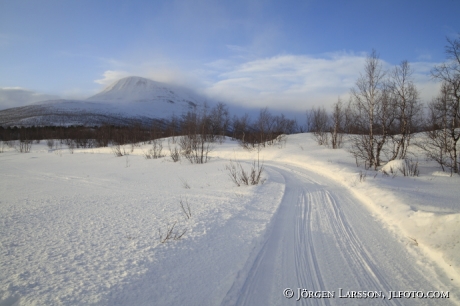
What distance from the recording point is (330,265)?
3.38 metres

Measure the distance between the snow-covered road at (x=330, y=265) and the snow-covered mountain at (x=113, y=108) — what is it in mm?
12628

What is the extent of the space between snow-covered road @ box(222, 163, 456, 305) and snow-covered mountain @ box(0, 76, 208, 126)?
12.6 metres

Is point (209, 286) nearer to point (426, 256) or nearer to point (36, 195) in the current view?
point (426, 256)

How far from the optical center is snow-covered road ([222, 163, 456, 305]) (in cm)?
273

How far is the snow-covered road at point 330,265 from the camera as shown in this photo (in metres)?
2.73

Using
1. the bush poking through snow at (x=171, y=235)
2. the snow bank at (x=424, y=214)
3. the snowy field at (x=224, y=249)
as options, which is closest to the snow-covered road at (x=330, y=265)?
the snowy field at (x=224, y=249)

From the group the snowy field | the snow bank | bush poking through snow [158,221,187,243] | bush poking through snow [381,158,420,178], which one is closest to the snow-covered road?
the snowy field

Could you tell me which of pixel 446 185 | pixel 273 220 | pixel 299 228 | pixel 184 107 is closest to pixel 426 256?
pixel 299 228

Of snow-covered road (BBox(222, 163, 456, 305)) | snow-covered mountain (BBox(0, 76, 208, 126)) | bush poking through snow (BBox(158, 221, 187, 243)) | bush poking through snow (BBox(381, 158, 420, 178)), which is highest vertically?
snow-covered mountain (BBox(0, 76, 208, 126))

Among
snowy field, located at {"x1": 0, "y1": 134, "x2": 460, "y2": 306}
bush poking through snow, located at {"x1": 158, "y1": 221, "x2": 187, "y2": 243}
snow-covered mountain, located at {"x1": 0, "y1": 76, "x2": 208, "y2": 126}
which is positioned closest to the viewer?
snowy field, located at {"x1": 0, "y1": 134, "x2": 460, "y2": 306}

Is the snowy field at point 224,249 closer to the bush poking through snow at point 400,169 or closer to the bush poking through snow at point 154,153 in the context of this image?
the bush poking through snow at point 400,169

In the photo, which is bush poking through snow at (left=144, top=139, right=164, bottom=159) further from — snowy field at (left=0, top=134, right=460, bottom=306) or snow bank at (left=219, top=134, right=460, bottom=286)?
snow bank at (left=219, top=134, right=460, bottom=286)

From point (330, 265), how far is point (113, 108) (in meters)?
124

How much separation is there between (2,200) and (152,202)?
452cm
